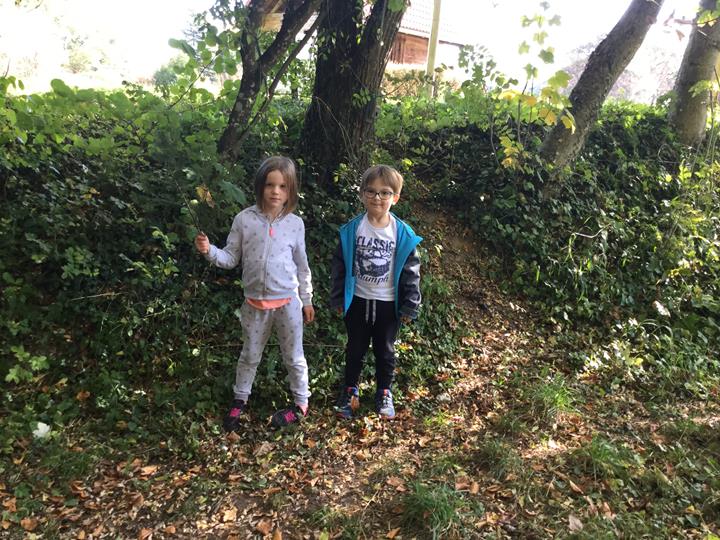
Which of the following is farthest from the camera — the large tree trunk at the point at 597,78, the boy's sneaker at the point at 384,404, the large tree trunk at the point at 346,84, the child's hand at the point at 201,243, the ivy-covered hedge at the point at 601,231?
the large tree trunk at the point at 597,78

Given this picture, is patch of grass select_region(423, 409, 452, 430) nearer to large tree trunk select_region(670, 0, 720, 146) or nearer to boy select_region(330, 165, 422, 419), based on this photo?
boy select_region(330, 165, 422, 419)

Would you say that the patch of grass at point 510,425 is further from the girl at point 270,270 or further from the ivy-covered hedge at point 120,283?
the girl at point 270,270

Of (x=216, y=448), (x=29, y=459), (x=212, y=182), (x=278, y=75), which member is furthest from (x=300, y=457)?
(x=278, y=75)

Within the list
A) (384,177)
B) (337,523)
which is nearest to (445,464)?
(337,523)

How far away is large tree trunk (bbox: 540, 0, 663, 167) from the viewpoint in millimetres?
5719

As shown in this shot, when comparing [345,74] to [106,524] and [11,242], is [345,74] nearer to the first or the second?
[11,242]

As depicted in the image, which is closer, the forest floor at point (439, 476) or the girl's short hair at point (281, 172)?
the forest floor at point (439, 476)

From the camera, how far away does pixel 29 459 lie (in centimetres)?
278

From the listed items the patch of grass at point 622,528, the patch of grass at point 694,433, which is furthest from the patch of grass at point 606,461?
the patch of grass at point 694,433

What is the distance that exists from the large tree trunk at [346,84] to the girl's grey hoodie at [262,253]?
74.9 inches

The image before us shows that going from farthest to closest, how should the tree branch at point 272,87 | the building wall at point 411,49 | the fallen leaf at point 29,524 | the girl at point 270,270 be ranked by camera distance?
the building wall at point 411,49 < the tree branch at point 272,87 < the girl at point 270,270 < the fallen leaf at point 29,524

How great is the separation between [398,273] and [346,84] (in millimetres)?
2381

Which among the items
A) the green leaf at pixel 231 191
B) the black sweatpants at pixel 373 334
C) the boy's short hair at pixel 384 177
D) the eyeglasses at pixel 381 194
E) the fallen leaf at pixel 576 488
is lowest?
the fallen leaf at pixel 576 488

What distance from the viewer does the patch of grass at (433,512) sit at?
2.48m
